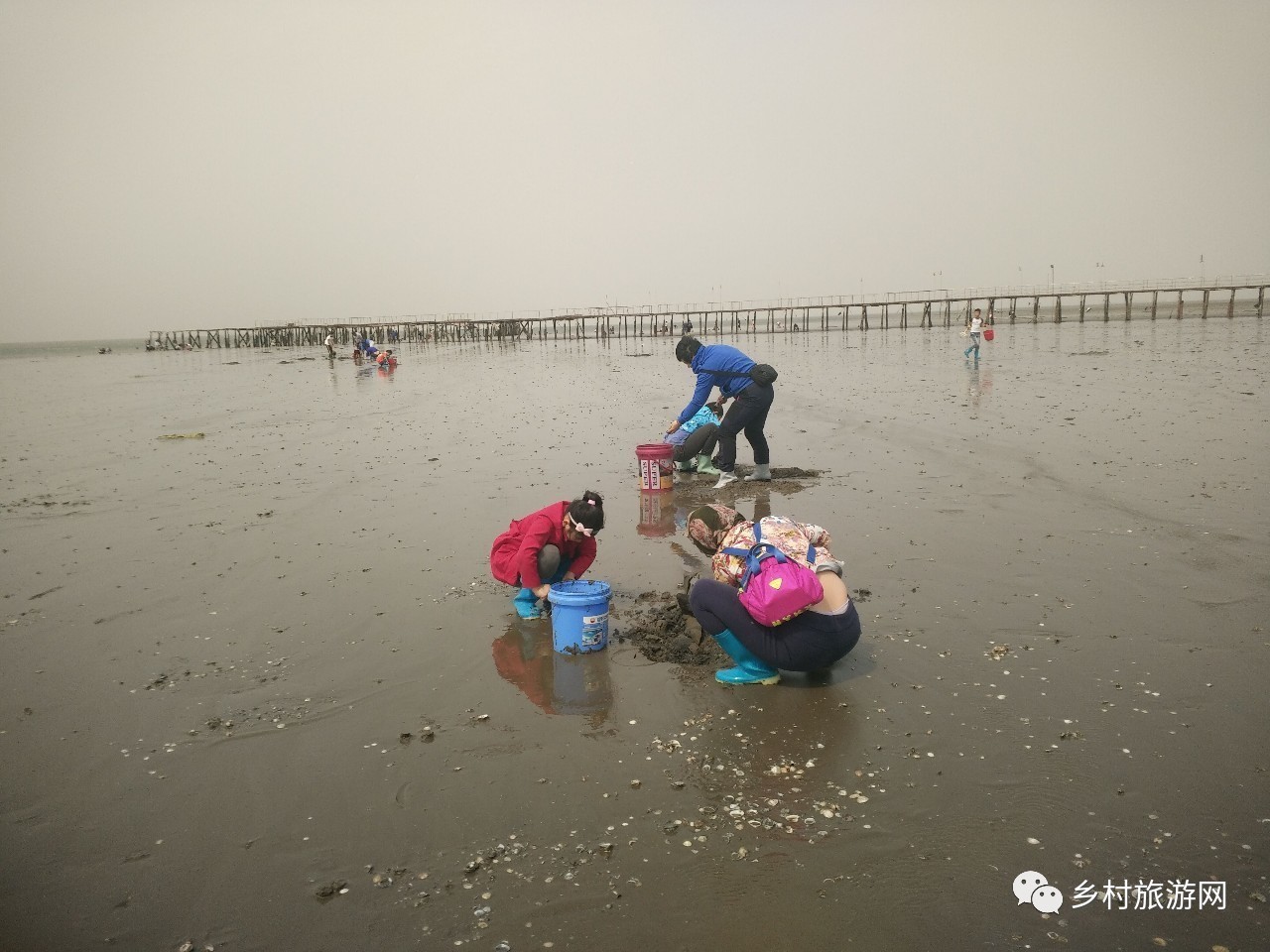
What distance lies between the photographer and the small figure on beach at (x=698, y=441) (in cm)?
1122

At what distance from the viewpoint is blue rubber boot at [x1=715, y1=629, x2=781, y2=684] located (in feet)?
16.3

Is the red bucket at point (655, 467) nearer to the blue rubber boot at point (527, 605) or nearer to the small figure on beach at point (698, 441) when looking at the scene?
the small figure on beach at point (698, 441)

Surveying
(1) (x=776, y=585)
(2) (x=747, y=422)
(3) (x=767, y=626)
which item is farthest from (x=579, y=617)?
A: (2) (x=747, y=422)

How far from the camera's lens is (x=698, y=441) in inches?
442

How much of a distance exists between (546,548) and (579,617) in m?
0.71

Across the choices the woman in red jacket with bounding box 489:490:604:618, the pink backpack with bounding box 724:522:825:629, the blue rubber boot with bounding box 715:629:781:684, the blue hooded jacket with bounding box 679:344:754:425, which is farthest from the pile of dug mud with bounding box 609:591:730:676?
the blue hooded jacket with bounding box 679:344:754:425

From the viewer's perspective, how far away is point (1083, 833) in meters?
3.41

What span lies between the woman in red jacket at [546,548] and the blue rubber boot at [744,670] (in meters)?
1.18

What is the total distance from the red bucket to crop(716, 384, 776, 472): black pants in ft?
2.32

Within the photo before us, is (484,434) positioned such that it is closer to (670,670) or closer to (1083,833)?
(670,670)

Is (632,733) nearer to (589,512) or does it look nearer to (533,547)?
(589,512)

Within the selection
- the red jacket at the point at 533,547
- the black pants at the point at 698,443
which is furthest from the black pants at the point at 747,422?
the red jacket at the point at 533,547

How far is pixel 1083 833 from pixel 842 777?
1005 mm

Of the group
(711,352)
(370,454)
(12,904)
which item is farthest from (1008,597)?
(370,454)
